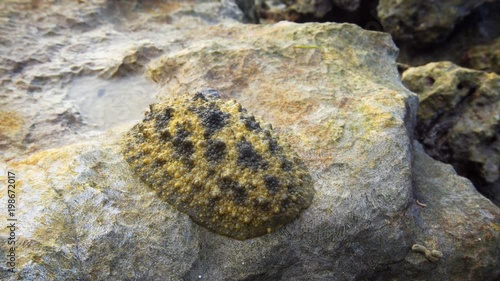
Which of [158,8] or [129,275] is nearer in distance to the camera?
[129,275]

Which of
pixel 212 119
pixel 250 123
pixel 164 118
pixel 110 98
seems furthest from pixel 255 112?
pixel 110 98

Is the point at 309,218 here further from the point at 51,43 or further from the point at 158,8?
the point at 158,8

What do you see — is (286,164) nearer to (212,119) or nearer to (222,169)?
(222,169)

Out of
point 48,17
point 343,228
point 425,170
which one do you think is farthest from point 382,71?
point 48,17

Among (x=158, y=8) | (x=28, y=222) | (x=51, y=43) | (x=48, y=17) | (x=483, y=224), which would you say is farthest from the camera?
(x=158, y=8)

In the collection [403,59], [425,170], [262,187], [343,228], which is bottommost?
[403,59]

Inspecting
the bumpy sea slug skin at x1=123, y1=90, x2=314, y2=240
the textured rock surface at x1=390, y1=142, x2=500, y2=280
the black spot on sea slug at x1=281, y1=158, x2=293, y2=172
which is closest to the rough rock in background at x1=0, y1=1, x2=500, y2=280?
the textured rock surface at x1=390, y1=142, x2=500, y2=280

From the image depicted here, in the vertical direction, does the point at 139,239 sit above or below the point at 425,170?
above
